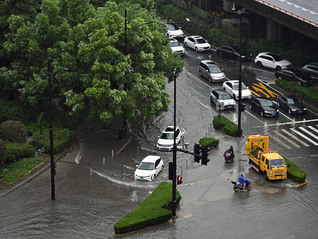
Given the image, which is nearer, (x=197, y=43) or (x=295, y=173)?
(x=295, y=173)

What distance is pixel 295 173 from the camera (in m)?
47.6

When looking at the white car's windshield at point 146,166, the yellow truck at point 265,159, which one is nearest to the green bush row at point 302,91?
the yellow truck at point 265,159

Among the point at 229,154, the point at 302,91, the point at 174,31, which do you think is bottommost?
the point at 229,154

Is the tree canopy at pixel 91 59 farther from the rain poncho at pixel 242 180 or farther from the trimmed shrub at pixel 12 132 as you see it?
the rain poncho at pixel 242 180

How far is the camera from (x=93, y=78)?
5544 centimetres

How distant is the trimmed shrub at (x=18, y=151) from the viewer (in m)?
51.5

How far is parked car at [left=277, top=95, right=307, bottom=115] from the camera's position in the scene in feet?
204

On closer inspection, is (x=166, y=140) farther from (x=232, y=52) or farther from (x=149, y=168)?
(x=232, y=52)

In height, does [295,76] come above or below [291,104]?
above

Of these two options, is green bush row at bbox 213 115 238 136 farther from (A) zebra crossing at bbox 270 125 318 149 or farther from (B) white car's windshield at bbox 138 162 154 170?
(B) white car's windshield at bbox 138 162 154 170

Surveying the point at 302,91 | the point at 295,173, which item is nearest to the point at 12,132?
the point at 295,173

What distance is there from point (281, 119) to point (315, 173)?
12678mm

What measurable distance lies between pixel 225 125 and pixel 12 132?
19742 mm

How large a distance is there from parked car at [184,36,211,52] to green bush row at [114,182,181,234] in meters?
39.5
